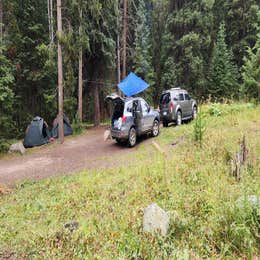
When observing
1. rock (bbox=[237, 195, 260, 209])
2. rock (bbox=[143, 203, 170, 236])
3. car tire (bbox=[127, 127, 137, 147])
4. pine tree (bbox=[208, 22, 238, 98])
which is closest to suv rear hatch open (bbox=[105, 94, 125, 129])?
car tire (bbox=[127, 127, 137, 147])

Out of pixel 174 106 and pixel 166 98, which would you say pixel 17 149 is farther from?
pixel 174 106

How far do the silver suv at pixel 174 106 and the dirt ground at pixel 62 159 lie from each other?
2572 mm

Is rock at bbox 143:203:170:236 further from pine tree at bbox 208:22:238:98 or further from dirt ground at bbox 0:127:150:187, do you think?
pine tree at bbox 208:22:238:98

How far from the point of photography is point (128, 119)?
10.3m

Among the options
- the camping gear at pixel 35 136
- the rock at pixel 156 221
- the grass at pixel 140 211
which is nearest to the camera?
the grass at pixel 140 211

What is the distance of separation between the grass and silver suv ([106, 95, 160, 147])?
3.24 m

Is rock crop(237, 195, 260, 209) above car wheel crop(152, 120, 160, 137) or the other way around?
above

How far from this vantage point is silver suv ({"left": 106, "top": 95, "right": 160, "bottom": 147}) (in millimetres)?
10172

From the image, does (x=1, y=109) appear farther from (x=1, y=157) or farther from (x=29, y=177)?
(x=29, y=177)

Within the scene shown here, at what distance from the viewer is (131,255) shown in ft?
11.0

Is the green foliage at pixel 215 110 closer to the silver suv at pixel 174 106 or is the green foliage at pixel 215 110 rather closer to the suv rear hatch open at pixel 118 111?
the silver suv at pixel 174 106

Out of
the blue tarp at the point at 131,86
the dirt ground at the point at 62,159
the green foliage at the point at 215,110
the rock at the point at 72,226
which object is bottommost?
the dirt ground at the point at 62,159

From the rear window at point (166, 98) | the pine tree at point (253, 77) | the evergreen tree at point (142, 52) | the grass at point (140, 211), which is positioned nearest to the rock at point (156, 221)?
the grass at point (140, 211)

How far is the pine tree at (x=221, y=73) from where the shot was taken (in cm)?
2422
